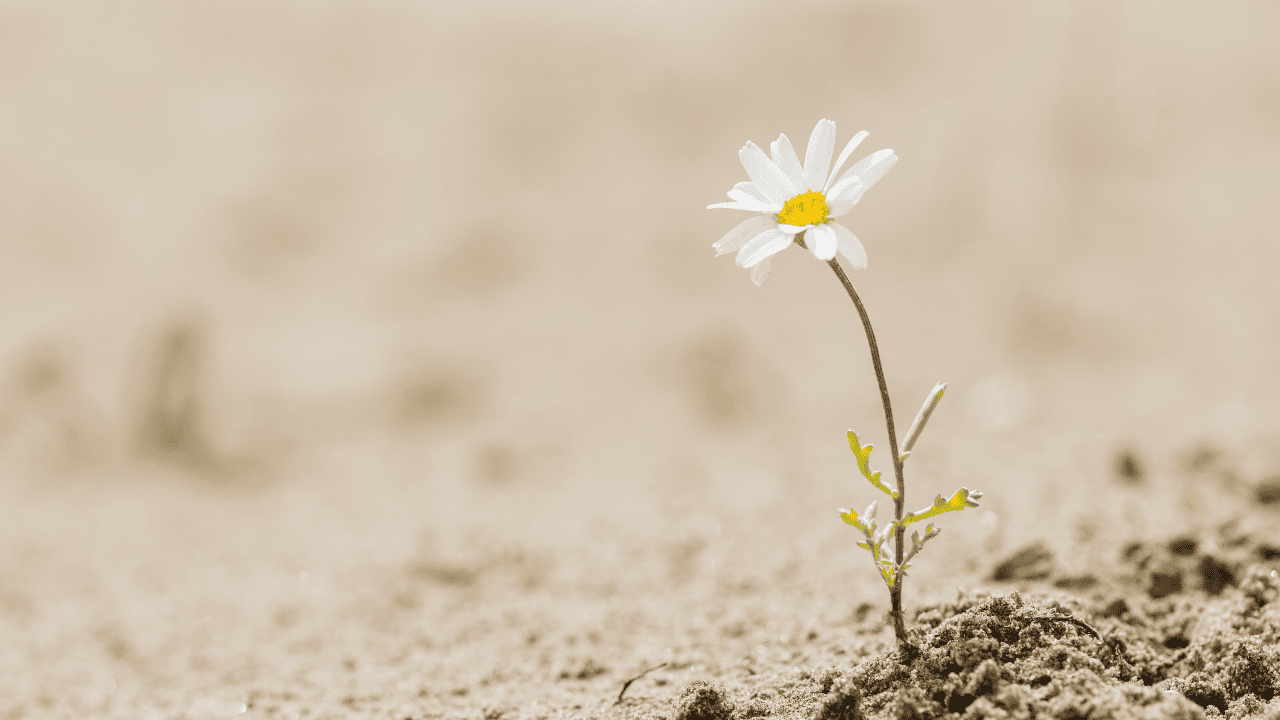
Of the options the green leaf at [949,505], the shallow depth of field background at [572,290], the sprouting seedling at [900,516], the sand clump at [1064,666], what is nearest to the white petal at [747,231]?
the sprouting seedling at [900,516]

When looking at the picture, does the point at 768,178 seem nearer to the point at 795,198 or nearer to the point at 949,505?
the point at 795,198

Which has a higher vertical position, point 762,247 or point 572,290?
point 572,290

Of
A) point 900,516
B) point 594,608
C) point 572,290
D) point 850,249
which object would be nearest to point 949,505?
point 900,516

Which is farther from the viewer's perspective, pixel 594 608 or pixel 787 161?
pixel 594 608

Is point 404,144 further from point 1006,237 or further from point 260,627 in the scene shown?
point 260,627

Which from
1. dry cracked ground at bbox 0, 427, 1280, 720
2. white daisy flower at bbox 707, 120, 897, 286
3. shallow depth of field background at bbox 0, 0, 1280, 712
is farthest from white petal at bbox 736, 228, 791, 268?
shallow depth of field background at bbox 0, 0, 1280, 712
